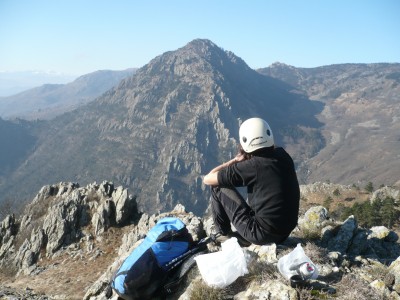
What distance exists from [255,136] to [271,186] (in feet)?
4.59

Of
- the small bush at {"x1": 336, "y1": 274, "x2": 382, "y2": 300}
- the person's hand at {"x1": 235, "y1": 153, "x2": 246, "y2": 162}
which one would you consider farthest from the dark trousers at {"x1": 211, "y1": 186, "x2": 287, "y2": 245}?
the small bush at {"x1": 336, "y1": 274, "x2": 382, "y2": 300}

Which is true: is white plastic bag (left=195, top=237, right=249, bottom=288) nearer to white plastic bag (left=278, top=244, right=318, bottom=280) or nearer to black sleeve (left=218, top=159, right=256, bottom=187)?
white plastic bag (left=278, top=244, right=318, bottom=280)

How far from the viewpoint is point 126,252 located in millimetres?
16078

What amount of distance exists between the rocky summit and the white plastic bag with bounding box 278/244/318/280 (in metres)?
0.21

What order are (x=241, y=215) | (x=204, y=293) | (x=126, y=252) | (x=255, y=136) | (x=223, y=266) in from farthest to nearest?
(x=126, y=252)
(x=241, y=215)
(x=255, y=136)
(x=223, y=266)
(x=204, y=293)

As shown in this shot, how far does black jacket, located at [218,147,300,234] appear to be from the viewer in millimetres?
8484

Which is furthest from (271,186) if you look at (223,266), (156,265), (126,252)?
(126,252)

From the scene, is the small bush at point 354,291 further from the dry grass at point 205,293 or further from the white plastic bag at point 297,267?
A: the dry grass at point 205,293

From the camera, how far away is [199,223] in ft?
57.0

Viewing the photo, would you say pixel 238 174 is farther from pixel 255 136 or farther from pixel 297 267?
pixel 297 267

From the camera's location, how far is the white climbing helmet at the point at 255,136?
8914 millimetres

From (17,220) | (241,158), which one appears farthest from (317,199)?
(241,158)

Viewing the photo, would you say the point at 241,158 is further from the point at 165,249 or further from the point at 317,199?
the point at 317,199

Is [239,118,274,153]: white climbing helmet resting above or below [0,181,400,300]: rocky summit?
above
